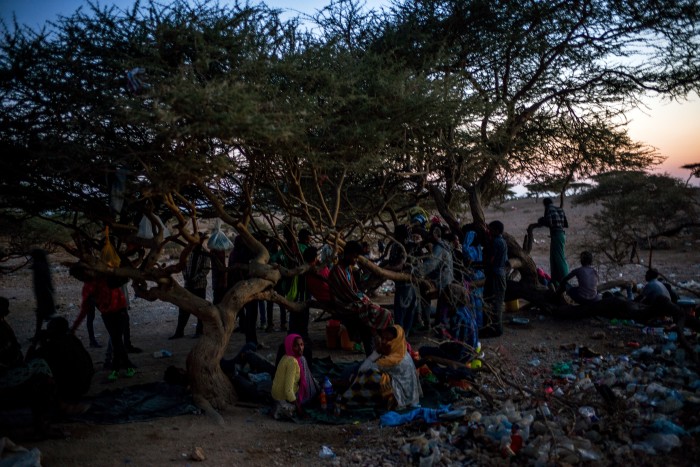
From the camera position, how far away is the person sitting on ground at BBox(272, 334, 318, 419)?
5887 mm

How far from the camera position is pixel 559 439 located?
4602 millimetres

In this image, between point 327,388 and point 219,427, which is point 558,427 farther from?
point 219,427

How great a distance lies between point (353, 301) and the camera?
733 cm

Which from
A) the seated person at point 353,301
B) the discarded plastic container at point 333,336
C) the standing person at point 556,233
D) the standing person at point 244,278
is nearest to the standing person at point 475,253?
the standing person at point 556,233

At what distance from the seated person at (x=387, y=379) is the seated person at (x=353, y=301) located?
0.93m

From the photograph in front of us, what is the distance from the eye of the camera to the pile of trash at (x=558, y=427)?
4461 mm

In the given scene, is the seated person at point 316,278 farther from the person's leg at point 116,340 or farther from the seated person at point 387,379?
the person's leg at point 116,340

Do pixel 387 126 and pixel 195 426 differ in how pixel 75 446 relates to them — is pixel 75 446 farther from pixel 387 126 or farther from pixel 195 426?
pixel 387 126

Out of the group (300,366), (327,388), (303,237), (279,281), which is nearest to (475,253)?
(303,237)

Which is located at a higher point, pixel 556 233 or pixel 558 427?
pixel 556 233

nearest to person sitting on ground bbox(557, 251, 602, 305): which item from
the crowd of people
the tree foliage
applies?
the crowd of people

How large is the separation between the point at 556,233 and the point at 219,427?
7.48 metres

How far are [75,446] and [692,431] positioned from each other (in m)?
5.20

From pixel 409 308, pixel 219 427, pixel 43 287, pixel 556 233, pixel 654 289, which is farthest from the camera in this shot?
pixel 556 233
